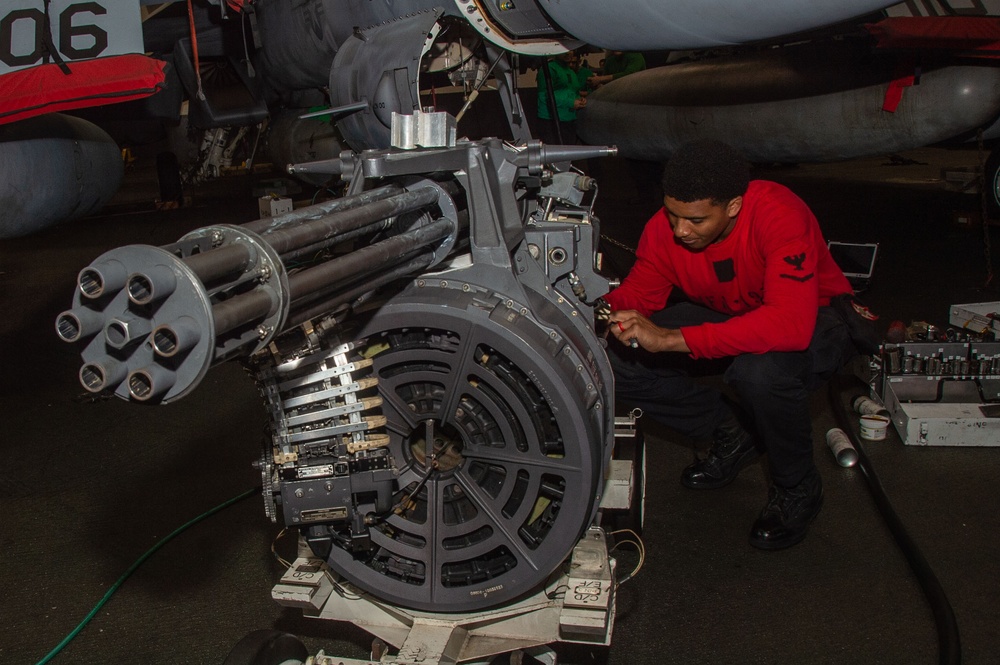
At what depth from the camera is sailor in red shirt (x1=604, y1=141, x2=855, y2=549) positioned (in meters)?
2.26

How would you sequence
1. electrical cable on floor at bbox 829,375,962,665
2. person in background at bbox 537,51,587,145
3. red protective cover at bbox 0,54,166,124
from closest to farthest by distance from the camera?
1. electrical cable on floor at bbox 829,375,962,665
2. red protective cover at bbox 0,54,166,124
3. person in background at bbox 537,51,587,145

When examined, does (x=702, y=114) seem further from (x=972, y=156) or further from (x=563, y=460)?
(x=972, y=156)

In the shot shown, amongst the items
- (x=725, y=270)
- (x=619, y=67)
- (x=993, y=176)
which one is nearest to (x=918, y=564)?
(x=725, y=270)

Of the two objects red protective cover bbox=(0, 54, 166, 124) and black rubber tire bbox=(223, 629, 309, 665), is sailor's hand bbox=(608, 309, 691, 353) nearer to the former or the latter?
black rubber tire bbox=(223, 629, 309, 665)

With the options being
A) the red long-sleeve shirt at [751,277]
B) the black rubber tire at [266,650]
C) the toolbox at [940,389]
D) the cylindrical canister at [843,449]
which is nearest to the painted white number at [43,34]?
the red long-sleeve shirt at [751,277]

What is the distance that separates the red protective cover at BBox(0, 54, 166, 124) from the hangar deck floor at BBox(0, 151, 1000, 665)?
133cm

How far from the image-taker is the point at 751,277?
8.14 ft

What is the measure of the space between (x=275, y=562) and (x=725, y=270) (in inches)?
65.6

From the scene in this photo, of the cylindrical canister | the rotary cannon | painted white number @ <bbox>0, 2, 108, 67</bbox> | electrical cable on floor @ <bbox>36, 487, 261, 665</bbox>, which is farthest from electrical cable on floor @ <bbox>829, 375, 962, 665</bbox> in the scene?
painted white number @ <bbox>0, 2, 108, 67</bbox>

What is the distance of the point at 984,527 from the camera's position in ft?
8.16

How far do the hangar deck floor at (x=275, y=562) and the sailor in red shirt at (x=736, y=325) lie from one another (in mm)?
172

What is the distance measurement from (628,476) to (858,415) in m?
1.43

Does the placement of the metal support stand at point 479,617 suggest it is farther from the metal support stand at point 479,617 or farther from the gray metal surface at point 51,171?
the gray metal surface at point 51,171

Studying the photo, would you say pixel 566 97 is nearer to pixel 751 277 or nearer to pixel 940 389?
pixel 940 389
